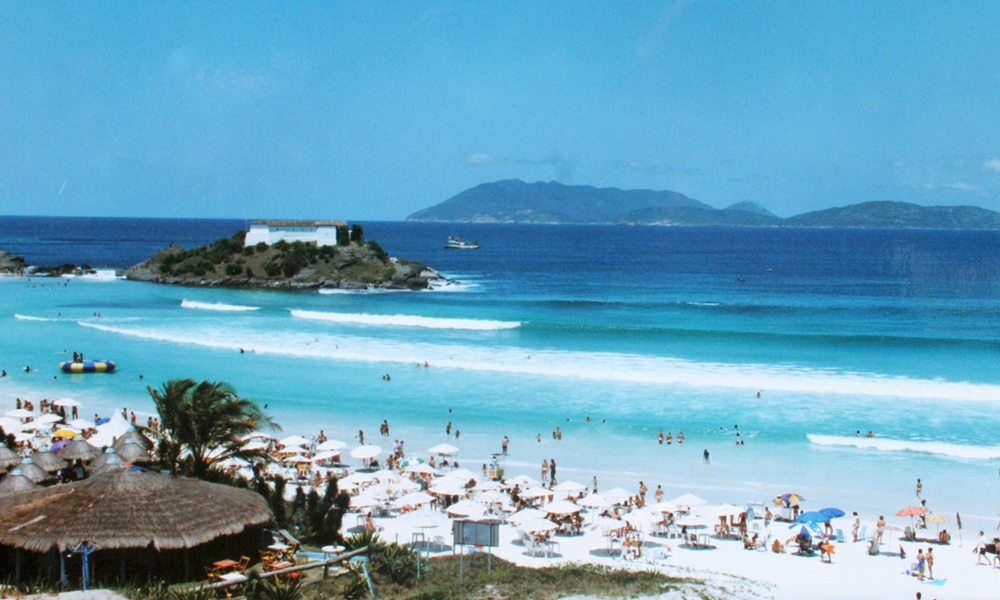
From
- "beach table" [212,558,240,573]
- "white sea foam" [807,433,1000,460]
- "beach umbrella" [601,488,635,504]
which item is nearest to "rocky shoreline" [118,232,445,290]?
"white sea foam" [807,433,1000,460]

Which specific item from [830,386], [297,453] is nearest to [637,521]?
[297,453]

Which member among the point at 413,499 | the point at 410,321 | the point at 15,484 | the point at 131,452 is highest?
the point at 15,484

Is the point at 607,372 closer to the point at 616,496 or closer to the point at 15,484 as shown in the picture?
the point at 616,496

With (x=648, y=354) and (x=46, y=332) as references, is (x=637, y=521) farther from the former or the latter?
(x=46, y=332)

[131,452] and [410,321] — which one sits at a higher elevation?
[131,452]

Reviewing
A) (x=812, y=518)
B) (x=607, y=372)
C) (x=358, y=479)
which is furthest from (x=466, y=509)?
(x=607, y=372)

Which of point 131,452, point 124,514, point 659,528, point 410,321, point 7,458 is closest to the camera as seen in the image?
point 124,514

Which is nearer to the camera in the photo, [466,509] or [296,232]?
[466,509]
